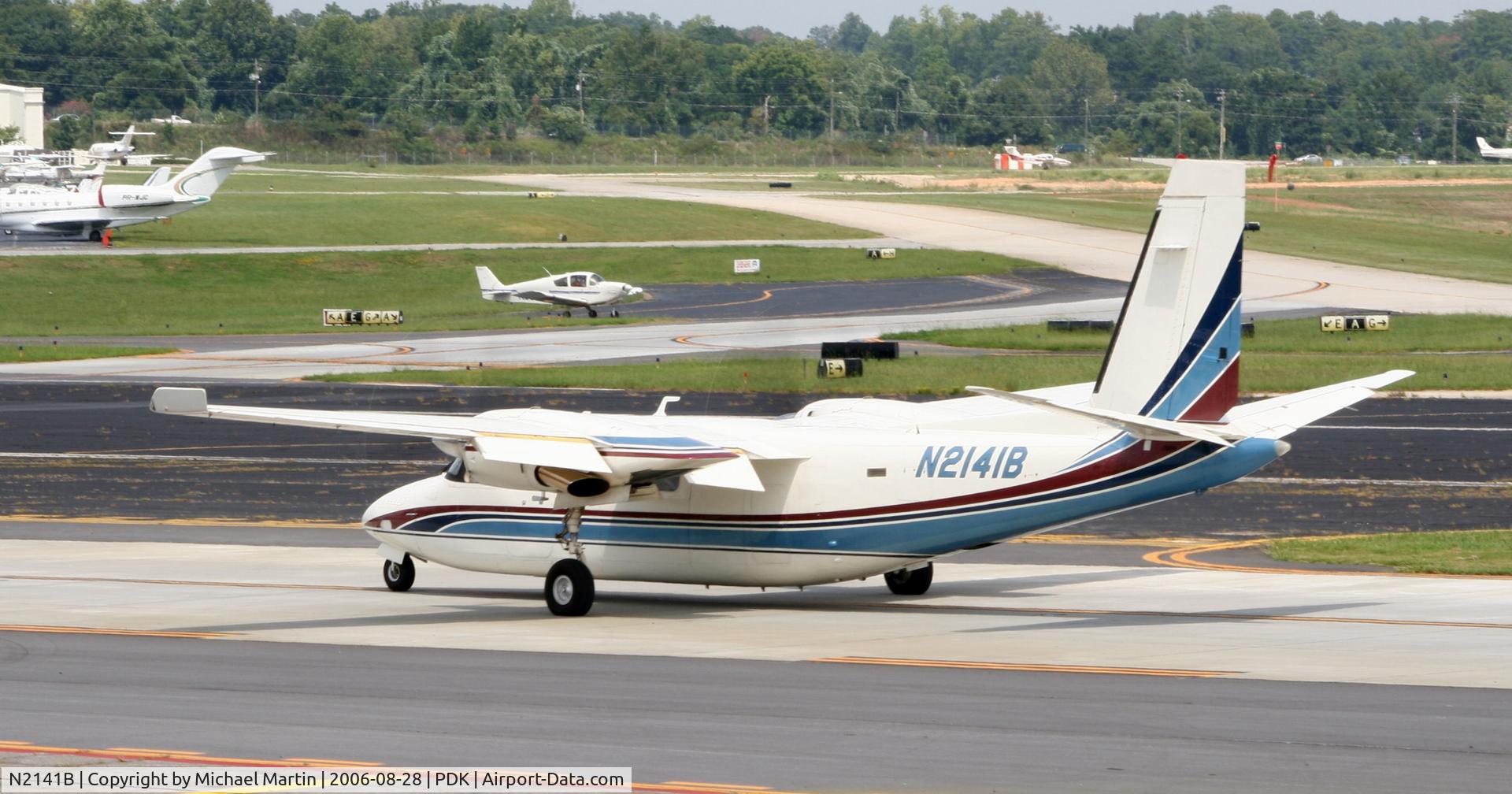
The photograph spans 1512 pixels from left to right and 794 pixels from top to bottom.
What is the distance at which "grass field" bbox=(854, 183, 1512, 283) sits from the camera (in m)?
98.3

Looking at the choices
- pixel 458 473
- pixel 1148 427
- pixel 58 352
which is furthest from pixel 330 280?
pixel 1148 427

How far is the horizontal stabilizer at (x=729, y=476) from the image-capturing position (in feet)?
72.3

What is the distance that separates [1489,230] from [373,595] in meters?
112

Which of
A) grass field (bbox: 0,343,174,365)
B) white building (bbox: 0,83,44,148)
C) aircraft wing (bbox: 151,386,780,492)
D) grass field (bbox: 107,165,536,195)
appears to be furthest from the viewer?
white building (bbox: 0,83,44,148)

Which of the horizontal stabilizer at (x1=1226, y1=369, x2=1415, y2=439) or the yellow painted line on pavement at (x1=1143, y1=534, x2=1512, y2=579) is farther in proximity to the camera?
the yellow painted line on pavement at (x1=1143, y1=534, x2=1512, y2=579)

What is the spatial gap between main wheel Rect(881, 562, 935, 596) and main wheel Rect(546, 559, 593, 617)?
4.53m

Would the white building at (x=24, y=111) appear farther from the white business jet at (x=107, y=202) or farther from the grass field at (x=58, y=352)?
the grass field at (x=58, y=352)

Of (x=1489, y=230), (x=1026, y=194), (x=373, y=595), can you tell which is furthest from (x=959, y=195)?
(x=373, y=595)

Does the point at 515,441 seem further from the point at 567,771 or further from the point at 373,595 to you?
the point at 567,771

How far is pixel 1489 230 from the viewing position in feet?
392

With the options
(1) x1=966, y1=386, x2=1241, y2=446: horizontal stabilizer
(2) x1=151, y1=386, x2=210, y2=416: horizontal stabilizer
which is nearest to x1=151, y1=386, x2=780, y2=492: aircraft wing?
(2) x1=151, y1=386, x2=210, y2=416: horizontal stabilizer

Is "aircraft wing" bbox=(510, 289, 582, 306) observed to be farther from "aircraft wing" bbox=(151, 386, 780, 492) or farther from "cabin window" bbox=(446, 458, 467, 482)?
"aircraft wing" bbox=(151, 386, 780, 492)

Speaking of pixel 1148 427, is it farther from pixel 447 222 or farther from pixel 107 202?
pixel 447 222

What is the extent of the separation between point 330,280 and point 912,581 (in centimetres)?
6812
